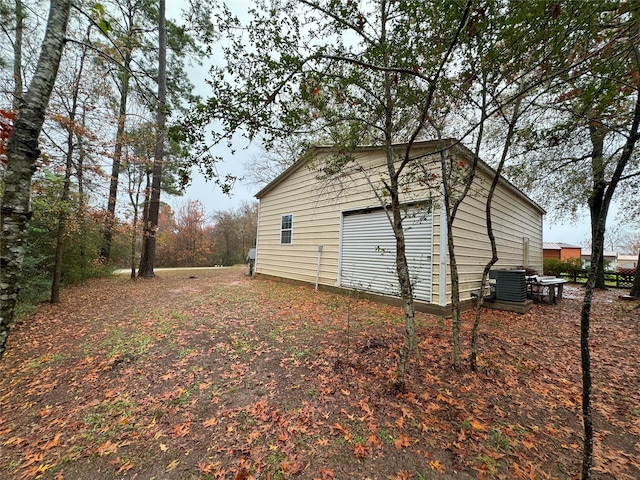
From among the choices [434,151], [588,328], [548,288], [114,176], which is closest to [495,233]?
[548,288]

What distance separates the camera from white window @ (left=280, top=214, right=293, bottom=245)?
31.8 ft

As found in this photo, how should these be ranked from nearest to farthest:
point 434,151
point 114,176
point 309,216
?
point 434,151, point 114,176, point 309,216

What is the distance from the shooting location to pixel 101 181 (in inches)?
271

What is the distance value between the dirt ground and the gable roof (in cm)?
267

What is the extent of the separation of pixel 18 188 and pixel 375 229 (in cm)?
616

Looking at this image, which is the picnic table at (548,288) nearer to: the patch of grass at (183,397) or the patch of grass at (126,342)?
the patch of grass at (183,397)

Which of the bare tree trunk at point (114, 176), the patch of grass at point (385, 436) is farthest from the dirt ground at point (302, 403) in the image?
the bare tree trunk at point (114, 176)

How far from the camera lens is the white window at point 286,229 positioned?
9.68 m

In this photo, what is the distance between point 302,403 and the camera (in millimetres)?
2561

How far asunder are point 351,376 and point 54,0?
4490 mm

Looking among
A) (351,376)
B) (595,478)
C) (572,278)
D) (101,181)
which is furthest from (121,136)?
(572,278)

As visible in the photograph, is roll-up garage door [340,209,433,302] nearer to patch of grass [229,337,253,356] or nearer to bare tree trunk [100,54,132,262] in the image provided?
patch of grass [229,337,253,356]

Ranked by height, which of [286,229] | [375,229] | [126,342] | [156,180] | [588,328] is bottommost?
[126,342]

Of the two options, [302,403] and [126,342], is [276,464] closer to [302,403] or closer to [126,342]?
[302,403]
